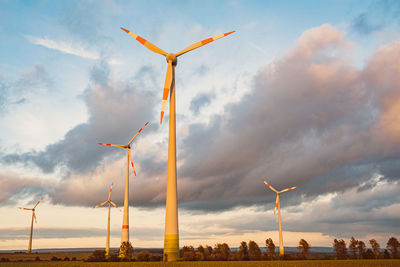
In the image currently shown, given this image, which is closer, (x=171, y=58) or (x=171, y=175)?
(x=171, y=175)

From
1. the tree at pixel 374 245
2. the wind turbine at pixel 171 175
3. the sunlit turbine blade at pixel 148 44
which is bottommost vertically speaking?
the tree at pixel 374 245

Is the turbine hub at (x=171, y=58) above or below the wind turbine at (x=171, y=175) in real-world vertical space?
above

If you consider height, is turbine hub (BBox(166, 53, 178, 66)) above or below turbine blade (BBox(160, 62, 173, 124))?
above

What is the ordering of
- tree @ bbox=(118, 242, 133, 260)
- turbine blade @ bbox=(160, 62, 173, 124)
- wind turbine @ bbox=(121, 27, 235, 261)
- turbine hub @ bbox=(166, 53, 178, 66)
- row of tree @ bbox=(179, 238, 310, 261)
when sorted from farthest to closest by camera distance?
row of tree @ bbox=(179, 238, 310, 261), tree @ bbox=(118, 242, 133, 260), turbine hub @ bbox=(166, 53, 178, 66), turbine blade @ bbox=(160, 62, 173, 124), wind turbine @ bbox=(121, 27, 235, 261)

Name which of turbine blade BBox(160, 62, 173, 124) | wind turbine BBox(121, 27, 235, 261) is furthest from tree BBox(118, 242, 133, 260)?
turbine blade BBox(160, 62, 173, 124)

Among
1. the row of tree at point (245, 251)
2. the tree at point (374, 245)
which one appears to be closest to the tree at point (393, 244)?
the tree at point (374, 245)

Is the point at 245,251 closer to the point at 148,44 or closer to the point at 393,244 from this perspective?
the point at 393,244

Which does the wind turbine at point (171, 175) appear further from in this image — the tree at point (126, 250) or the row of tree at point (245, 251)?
the row of tree at point (245, 251)

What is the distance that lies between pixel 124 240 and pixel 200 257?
21735 mm

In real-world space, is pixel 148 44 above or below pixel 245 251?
above

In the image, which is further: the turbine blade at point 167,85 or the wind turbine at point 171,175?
the turbine blade at point 167,85

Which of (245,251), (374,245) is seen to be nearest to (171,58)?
(245,251)

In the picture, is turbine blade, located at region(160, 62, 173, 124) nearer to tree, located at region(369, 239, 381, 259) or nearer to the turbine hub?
the turbine hub

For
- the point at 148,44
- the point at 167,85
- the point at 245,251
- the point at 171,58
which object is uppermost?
the point at 148,44
